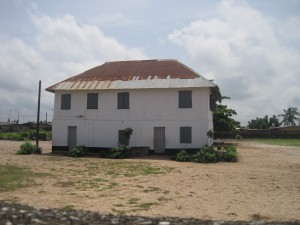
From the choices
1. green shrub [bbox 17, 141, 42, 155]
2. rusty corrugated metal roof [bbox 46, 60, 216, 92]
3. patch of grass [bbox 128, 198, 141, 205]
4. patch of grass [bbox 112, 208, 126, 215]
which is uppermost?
rusty corrugated metal roof [bbox 46, 60, 216, 92]

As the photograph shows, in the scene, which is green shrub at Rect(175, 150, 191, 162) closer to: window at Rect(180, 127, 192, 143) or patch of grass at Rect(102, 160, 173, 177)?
window at Rect(180, 127, 192, 143)

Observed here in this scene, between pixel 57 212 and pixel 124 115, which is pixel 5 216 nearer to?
pixel 57 212

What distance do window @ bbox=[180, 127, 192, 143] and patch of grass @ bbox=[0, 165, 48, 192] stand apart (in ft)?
39.2

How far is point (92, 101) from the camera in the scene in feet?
91.7

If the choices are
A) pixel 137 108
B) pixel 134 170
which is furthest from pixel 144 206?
pixel 137 108

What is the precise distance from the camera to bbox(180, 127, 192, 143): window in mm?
26000

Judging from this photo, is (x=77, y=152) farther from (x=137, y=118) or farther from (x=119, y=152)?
(x=137, y=118)

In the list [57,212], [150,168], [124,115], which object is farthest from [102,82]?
[57,212]

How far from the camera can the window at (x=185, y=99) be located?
26.1 m

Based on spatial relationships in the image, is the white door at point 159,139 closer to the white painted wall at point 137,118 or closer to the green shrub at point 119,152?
the white painted wall at point 137,118

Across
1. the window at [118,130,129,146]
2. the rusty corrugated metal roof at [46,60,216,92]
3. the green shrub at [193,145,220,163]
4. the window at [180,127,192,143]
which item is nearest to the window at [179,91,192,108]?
the rusty corrugated metal roof at [46,60,216,92]

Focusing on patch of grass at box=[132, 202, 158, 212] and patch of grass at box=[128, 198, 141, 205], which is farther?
patch of grass at box=[128, 198, 141, 205]

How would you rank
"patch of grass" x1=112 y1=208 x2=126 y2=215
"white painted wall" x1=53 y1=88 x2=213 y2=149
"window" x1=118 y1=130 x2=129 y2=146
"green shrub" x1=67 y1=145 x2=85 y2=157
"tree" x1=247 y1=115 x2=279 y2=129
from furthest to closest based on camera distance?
"tree" x1=247 y1=115 x2=279 y2=129
"window" x1=118 y1=130 x2=129 y2=146
"white painted wall" x1=53 y1=88 x2=213 y2=149
"green shrub" x1=67 y1=145 x2=85 y2=157
"patch of grass" x1=112 y1=208 x2=126 y2=215

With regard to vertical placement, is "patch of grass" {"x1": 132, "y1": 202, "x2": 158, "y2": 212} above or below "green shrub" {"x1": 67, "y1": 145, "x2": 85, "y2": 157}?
below
